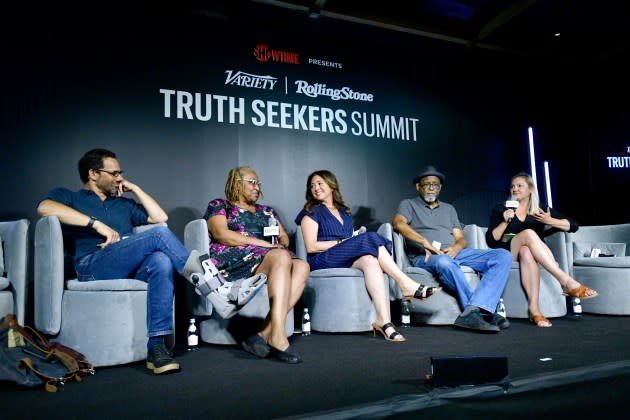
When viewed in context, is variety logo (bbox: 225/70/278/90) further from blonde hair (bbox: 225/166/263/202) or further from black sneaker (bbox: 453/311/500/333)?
black sneaker (bbox: 453/311/500/333)

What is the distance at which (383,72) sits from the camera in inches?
186

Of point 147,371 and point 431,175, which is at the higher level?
point 431,175

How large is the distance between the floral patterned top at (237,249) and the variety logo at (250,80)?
143cm

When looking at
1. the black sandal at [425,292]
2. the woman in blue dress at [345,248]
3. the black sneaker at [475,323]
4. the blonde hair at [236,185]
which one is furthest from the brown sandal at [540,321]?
the blonde hair at [236,185]

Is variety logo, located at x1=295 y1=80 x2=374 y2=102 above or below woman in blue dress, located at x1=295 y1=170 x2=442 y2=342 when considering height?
above

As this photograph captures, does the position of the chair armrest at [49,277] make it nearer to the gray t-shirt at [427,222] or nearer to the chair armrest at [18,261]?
the chair armrest at [18,261]

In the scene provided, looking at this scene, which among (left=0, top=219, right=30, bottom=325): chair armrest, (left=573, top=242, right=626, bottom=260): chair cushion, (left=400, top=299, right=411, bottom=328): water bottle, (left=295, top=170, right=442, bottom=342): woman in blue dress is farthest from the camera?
(left=573, top=242, right=626, bottom=260): chair cushion

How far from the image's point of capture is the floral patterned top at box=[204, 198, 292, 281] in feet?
9.08

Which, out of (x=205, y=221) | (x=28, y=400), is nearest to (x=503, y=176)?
(x=205, y=221)

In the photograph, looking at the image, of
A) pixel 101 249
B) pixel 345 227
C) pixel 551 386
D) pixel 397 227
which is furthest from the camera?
pixel 397 227

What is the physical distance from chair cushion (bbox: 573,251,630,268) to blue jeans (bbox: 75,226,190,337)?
10.6ft

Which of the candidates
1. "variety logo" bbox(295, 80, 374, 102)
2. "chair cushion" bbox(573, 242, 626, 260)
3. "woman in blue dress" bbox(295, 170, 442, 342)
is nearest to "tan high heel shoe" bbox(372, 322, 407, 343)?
"woman in blue dress" bbox(295, 170, 442, 342)

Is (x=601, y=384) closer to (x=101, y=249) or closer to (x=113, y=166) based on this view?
(x=101, y=249)

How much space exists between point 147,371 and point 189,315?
2.38 feet
